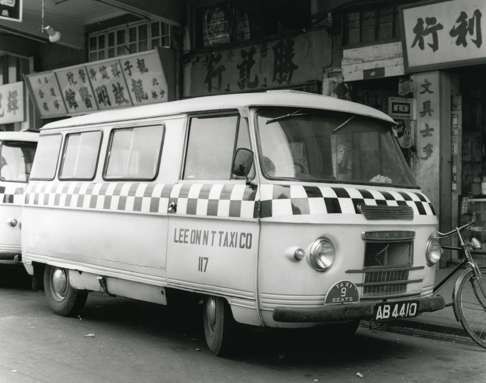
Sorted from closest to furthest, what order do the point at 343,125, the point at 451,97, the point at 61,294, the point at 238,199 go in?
the point at 238,199
the point at 343,125
the point at 61,294
the point at 451,97

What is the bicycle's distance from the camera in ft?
20.9

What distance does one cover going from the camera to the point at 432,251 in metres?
6.09

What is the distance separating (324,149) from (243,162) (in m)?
0.77

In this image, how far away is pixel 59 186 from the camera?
26.2 feet

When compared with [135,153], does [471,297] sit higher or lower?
lower

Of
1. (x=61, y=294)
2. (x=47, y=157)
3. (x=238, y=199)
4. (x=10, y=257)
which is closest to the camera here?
(x=238, y=199)

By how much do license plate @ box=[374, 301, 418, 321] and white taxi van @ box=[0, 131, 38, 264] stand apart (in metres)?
6.01

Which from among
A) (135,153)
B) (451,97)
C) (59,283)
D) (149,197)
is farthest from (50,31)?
(149,197)

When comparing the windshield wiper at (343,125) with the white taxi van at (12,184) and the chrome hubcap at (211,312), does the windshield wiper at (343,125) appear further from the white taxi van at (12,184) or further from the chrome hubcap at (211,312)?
the white taxi van at (12,184)

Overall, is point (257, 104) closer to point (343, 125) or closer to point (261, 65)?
point (343, 125)

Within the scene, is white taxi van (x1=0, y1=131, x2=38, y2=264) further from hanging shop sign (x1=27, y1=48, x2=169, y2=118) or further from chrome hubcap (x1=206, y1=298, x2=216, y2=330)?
hanging shop sign (x1=27, y1=48, x2=169, y2=118)

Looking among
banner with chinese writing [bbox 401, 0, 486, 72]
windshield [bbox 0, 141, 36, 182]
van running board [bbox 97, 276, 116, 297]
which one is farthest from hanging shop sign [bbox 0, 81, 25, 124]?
van running board [bbox 97, 276, 116, 297]

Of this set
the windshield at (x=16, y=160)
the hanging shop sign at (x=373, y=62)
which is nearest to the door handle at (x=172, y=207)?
the windshield at (x=16, y=160)

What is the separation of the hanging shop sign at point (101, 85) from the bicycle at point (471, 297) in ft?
32.9
